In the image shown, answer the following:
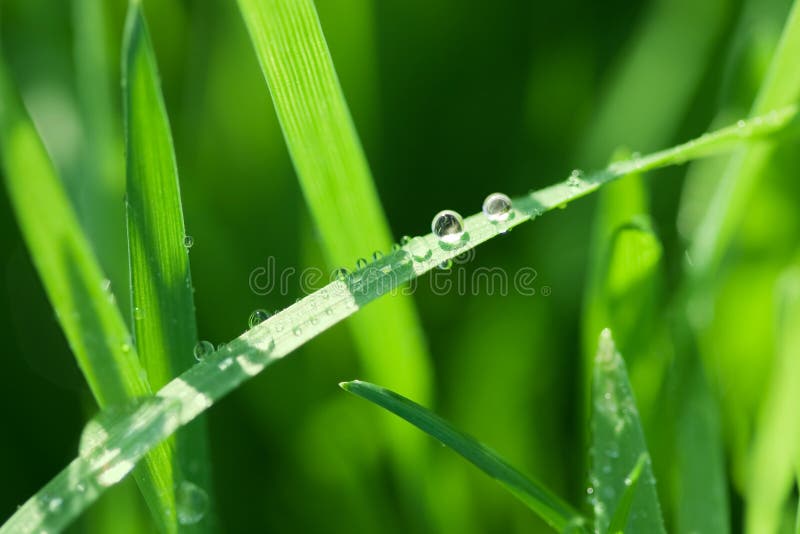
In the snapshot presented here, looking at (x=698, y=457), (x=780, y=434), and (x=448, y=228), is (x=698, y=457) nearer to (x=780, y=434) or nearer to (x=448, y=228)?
(x=780, y=434)

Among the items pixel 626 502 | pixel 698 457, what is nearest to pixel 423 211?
pixel 698 457

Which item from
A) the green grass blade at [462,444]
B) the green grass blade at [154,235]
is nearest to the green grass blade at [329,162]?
the green grass blade at [154,235]

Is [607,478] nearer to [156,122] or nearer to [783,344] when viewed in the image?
[783,344]

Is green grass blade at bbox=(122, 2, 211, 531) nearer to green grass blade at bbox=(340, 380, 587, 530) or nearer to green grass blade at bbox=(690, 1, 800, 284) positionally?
green grass blade at bbox=(340, 380, 587, 530)

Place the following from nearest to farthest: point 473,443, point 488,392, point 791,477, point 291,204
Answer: point 473,443, point 791,477, point 488,392, point 291,204

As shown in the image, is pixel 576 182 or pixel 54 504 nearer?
pixel 54 504

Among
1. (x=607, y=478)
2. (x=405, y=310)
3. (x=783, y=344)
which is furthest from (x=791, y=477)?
(x=405, y=310)

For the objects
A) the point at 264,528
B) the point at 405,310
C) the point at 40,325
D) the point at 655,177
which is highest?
the point at 655,177
